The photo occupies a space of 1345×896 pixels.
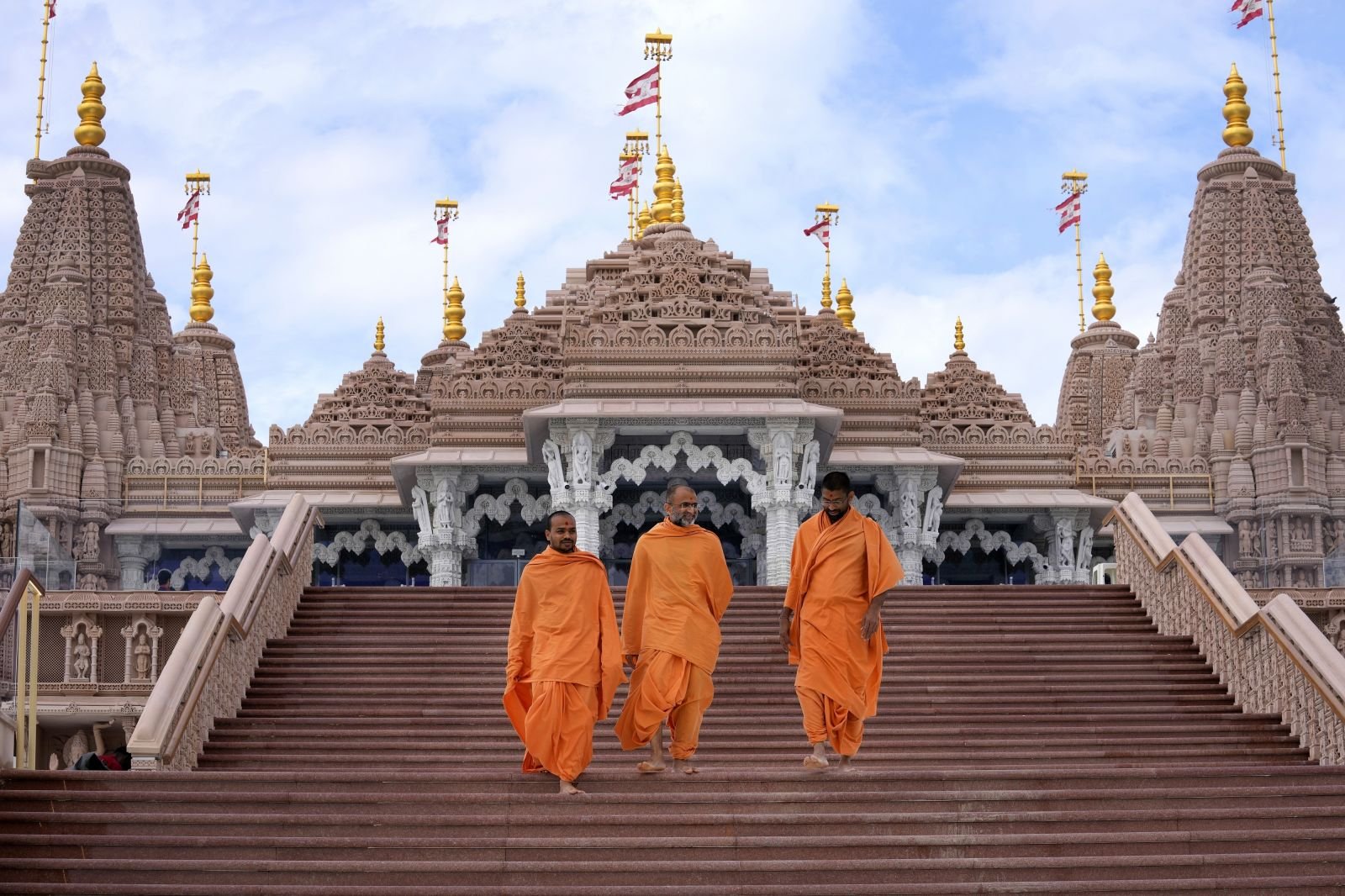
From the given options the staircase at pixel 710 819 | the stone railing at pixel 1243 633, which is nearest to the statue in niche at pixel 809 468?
the stone railing at pixel 1243 633

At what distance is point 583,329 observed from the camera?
29844 mm

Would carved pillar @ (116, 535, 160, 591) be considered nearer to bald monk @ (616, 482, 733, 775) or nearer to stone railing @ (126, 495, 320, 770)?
stone railing @ (126, 495, 320, 770)

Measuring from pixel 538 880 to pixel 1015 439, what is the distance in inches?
909

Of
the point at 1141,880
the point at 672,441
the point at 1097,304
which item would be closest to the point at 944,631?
the point at 1141,880

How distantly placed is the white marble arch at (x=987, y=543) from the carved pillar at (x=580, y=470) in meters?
6.78

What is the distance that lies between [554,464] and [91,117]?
55.1 feet

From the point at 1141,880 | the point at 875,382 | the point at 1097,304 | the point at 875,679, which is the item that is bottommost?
the point at 1141,880

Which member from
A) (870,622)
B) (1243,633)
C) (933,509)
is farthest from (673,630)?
(933,509)

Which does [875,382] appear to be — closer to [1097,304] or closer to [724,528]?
[724,528]

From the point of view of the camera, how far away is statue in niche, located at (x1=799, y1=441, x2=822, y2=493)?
90.9 ft

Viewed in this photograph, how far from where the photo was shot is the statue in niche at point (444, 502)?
1185 inches

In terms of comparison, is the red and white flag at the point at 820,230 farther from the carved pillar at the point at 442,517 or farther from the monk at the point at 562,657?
the monk at the point at 562,657

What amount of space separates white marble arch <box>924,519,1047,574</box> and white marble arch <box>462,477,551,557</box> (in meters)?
6.57

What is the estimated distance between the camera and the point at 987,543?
32375 mm
